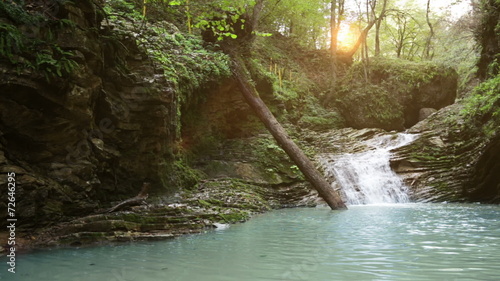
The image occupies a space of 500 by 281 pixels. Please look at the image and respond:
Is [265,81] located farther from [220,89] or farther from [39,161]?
[39,161]

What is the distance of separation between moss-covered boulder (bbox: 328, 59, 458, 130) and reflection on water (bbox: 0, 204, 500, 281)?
46.8 feet

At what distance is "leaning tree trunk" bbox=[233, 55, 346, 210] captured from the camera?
1035 cm

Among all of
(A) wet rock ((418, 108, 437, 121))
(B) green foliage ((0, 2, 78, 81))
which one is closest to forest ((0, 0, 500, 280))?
(B) green foliage ((0, 2, 78, 81))

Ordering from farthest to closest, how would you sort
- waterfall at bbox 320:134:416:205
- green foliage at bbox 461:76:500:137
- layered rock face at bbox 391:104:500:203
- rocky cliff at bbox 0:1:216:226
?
1. waterfall at bbox 320:134:416:205
2. layered rock face at bbox 391:104:500:203
3. green foliage at bbox 461:76:500:137
4. rocky cliff at bbox 0:1:216:226

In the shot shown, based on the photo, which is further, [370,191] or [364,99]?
[364,99]

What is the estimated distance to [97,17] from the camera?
22.8ft

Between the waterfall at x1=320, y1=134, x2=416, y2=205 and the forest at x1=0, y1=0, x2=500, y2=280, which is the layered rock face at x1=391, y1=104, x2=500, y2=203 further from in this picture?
the waterfall at x1=320, y1=134, x2=416, y2=205

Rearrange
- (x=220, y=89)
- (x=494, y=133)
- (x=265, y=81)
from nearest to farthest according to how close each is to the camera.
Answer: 1. (x=494, y=133)
2. (x=220, y=89)
3. (x=265, y=81)

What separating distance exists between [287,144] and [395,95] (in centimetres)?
1212

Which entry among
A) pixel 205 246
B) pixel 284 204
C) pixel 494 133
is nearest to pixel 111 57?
pixel 205 246

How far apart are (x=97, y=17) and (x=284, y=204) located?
8.18 meters

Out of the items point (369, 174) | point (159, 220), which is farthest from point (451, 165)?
point (159, 220)

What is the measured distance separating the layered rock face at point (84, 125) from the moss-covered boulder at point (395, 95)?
13.7m

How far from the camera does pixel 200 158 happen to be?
12.8m
